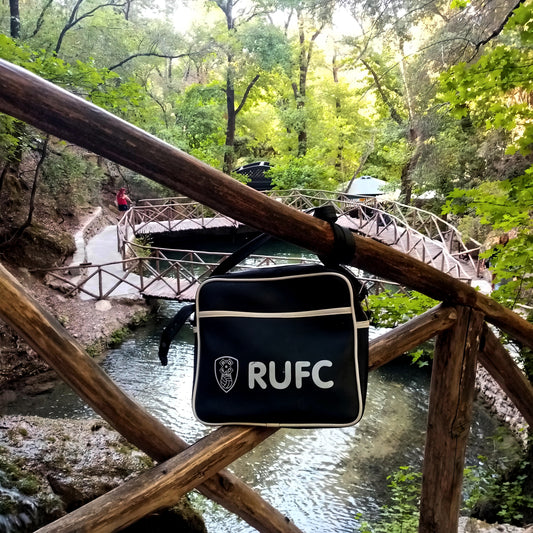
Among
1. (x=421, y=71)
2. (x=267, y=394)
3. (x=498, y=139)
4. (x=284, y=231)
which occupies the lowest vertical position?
(x=267, y=394)

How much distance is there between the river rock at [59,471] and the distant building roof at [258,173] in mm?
17654

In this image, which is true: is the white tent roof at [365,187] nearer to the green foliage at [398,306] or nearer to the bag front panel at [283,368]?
the green foliage at [398,306]

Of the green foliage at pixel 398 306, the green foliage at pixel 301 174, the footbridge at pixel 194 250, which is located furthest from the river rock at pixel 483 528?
the green foliage at pixel 301 174

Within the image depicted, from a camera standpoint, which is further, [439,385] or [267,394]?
[439,385]

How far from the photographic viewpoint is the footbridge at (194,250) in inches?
339

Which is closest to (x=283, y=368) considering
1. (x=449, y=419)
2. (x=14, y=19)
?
(x=449, y=419)

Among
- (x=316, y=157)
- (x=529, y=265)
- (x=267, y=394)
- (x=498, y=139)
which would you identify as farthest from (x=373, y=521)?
(x=316, y=157)

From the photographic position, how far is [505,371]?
1.50 metres

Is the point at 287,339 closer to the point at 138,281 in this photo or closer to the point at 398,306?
the point at 398,306

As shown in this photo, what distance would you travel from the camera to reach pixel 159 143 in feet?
2.62

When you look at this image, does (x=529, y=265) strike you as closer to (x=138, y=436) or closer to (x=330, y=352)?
(x=330, y=352)

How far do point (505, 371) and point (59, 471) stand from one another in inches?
116

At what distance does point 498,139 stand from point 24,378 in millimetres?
10048

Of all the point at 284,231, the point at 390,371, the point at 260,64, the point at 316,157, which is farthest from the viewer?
the point at 316,157
